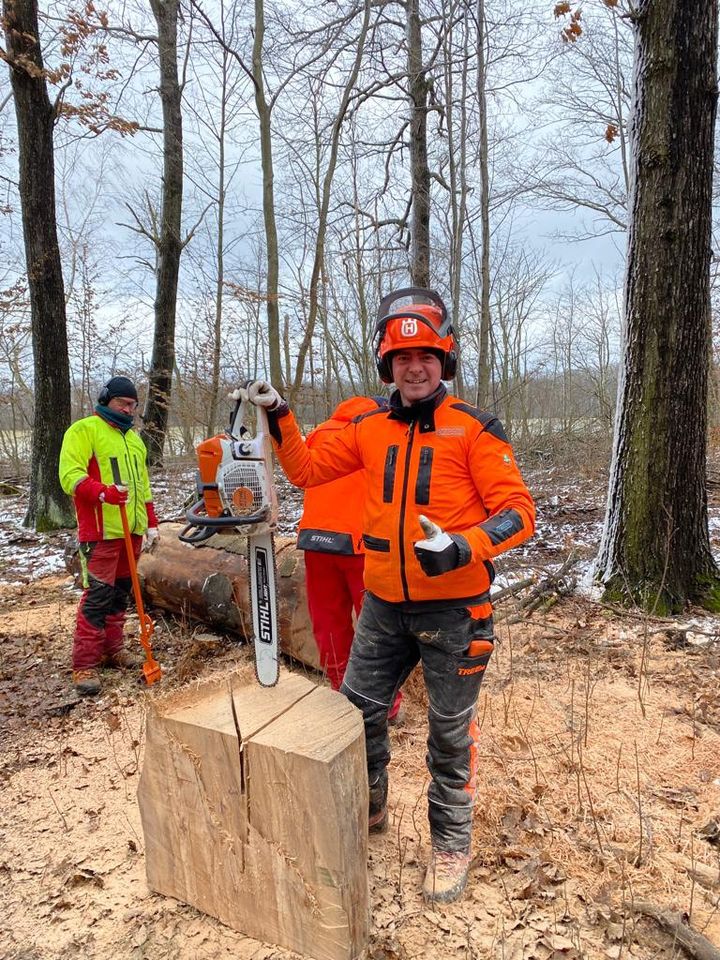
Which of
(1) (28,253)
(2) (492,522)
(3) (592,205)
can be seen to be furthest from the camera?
(3) (592,205)

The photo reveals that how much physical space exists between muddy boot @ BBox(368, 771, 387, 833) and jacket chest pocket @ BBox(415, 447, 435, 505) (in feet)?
3.88

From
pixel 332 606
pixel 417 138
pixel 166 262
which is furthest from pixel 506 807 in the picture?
pixel 166 262

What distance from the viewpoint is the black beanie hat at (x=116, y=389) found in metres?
4.18

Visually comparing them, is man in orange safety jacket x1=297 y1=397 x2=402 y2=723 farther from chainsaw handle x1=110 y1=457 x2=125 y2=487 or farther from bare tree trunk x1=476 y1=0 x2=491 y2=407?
bare tree trunk x1=476 y1=0 x2=491 y2=407

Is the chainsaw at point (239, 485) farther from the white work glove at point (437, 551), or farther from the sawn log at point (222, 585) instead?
the sawn log at point (222, 585)

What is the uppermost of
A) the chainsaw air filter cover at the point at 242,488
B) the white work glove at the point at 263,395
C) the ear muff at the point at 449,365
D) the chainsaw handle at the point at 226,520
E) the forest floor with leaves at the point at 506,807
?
→ the ear muff at the point at 449,365

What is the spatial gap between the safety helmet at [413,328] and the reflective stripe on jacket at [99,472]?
8.01ft

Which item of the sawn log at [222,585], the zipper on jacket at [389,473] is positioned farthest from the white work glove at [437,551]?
the sawn log at [222,585]

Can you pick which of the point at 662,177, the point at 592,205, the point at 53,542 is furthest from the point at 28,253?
the point at 592,205

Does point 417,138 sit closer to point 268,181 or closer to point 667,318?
point 268,181

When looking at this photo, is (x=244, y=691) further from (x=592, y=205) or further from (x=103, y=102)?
(x=592, y=205)

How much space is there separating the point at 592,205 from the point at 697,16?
644 inches

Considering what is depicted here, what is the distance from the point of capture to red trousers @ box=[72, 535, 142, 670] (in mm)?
4152

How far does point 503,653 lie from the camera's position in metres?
4.40
